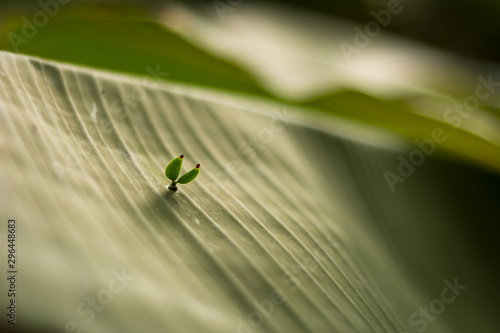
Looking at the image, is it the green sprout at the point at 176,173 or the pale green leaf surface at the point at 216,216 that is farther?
the green sprout at the point at 176,173

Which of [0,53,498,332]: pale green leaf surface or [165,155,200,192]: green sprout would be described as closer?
[0,53,498,332]: pale green leaf surface

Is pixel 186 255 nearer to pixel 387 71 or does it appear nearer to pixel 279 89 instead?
pixel 279 89

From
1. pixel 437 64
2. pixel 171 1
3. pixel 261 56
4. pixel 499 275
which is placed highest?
pixel 171 1

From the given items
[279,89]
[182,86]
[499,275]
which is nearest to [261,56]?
[279,89]
